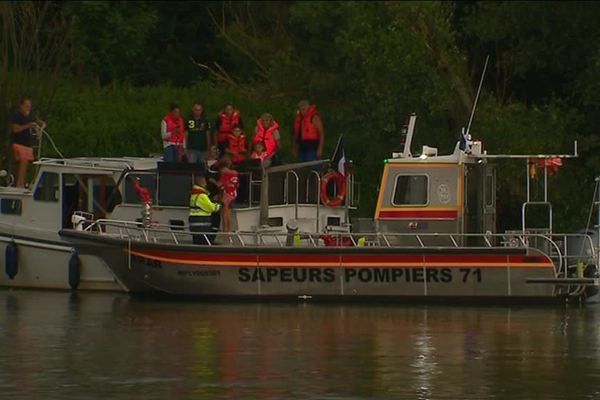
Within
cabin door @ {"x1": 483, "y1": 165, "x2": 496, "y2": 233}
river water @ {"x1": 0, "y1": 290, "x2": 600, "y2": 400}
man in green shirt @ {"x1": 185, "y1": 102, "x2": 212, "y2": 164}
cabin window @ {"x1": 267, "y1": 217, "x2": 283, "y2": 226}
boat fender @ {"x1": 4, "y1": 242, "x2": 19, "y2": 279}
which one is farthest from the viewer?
man in green shirt @ {"x1": 185, "y1": 102, "x2": 212, "y2": 164}

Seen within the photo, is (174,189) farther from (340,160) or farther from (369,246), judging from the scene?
(369,246)

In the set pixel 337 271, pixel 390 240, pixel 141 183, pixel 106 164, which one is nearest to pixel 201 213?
pixel 141 183

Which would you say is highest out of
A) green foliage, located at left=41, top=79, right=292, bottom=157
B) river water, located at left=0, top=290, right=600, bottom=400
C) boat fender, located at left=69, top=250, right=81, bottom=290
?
green foliage, located at left=41, top=79, right=292, bottom=157

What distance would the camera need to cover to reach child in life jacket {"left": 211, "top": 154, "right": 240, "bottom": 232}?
94.5ft

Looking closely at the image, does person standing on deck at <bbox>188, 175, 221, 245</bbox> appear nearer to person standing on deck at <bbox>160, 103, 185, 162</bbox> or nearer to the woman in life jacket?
the woman in life jacket

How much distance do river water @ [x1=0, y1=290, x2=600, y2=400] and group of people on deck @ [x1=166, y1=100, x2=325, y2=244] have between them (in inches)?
54.0

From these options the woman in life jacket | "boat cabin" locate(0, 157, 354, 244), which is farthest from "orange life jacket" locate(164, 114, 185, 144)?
the woman in life jacket

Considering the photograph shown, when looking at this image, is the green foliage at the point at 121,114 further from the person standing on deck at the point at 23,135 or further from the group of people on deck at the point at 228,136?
the group of people on deck at the point at 228,136

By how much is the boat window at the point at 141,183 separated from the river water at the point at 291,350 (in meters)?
1.65

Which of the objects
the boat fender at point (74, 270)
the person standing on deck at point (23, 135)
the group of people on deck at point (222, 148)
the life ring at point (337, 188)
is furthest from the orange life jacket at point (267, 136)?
the person standing on deck at point (23, 135)

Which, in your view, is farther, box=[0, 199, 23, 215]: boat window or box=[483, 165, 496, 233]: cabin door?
box=[0, 199, 23, 215]: boat window

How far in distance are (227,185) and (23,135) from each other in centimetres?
481

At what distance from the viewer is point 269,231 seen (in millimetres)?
28594

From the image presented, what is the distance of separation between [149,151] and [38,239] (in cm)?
826
